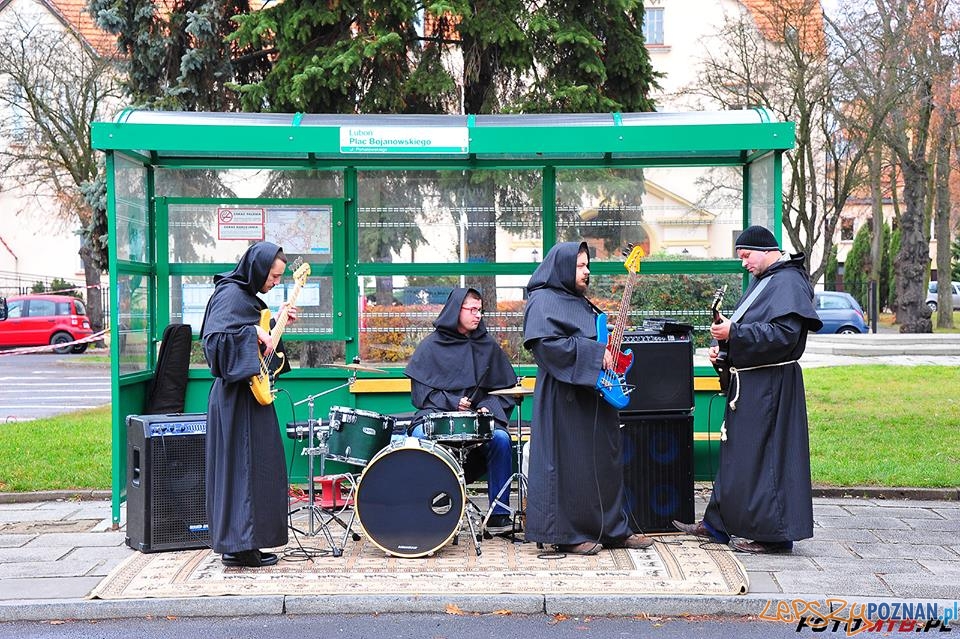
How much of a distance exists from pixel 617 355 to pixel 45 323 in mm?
26227

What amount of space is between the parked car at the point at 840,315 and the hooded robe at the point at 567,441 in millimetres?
23234

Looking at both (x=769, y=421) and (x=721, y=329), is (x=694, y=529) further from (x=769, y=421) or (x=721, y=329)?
(x=721, y=329)

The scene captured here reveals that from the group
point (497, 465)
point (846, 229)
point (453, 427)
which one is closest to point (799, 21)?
point (497, 465)

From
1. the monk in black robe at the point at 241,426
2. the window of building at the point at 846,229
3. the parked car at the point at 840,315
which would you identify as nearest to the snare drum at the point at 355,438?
the monk in black robe at the point at 241,426

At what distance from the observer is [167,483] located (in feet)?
23.1

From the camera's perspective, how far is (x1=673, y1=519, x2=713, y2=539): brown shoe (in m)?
7.26

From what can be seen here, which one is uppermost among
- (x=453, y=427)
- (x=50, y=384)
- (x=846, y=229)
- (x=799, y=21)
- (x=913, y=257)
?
(x=799, y=21)

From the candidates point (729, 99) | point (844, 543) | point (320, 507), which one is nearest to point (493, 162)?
point (320, 507)

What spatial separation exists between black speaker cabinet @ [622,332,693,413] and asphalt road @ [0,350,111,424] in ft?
33.0

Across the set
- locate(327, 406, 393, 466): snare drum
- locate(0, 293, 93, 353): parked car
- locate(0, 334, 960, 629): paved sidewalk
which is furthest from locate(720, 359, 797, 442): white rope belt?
locate(0, 293, 93, 353): parked car

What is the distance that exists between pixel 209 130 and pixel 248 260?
2.16 m

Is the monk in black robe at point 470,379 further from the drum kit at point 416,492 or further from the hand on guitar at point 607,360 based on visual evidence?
the hand on guitar at point 607,360

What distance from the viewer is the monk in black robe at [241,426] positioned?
6.32m

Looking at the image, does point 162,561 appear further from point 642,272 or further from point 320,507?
point 642,272
